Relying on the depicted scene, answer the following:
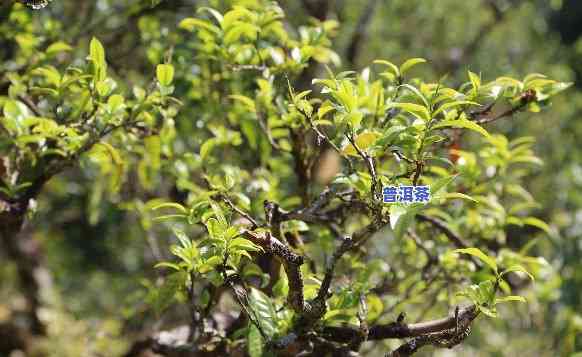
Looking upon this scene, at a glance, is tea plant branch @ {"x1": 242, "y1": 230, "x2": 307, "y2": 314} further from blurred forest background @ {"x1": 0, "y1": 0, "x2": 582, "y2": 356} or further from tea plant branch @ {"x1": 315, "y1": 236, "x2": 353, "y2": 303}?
blurred forest background @ {"x1": 0, "y1": 0, "x2": 582, "y2": 356}

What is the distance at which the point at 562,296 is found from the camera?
3277mm

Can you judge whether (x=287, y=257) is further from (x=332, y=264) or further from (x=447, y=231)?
(x=447, y=231)

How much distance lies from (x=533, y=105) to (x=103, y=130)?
3.34 feet

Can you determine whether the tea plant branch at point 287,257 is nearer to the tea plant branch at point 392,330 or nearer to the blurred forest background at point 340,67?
the tea plant branch at point 392,330

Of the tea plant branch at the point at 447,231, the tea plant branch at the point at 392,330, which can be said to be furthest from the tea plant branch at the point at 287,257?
the tea plant branch at the point at 447,231

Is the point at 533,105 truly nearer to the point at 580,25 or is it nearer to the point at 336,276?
the point at 336,276

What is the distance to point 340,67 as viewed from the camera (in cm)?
331

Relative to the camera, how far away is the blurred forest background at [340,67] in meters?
2.53

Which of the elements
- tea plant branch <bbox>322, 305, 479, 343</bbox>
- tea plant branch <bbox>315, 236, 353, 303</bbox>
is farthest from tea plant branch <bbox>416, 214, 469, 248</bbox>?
tea plant branch <bbox>315, 236, 353, 303</bbox>

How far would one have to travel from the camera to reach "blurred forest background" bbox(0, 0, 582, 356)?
253cm

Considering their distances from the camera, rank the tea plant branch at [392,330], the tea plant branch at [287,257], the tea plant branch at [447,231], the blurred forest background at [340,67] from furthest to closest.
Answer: the blurred forest background at [340,67] → the tea plant branch at [447,231] → the tea plant branch at [392,330] → the tea plant branch at [287,257]

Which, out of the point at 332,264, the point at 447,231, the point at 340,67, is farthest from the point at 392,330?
the point at 340,67

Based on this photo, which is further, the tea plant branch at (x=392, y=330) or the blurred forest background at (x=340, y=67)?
the blurred forest background at (x=340, y=67)

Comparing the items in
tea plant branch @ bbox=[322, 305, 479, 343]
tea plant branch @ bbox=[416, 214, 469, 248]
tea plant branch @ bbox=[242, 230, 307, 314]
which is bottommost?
tea plant branch @ bbox=[322, 305, 479, 343]
